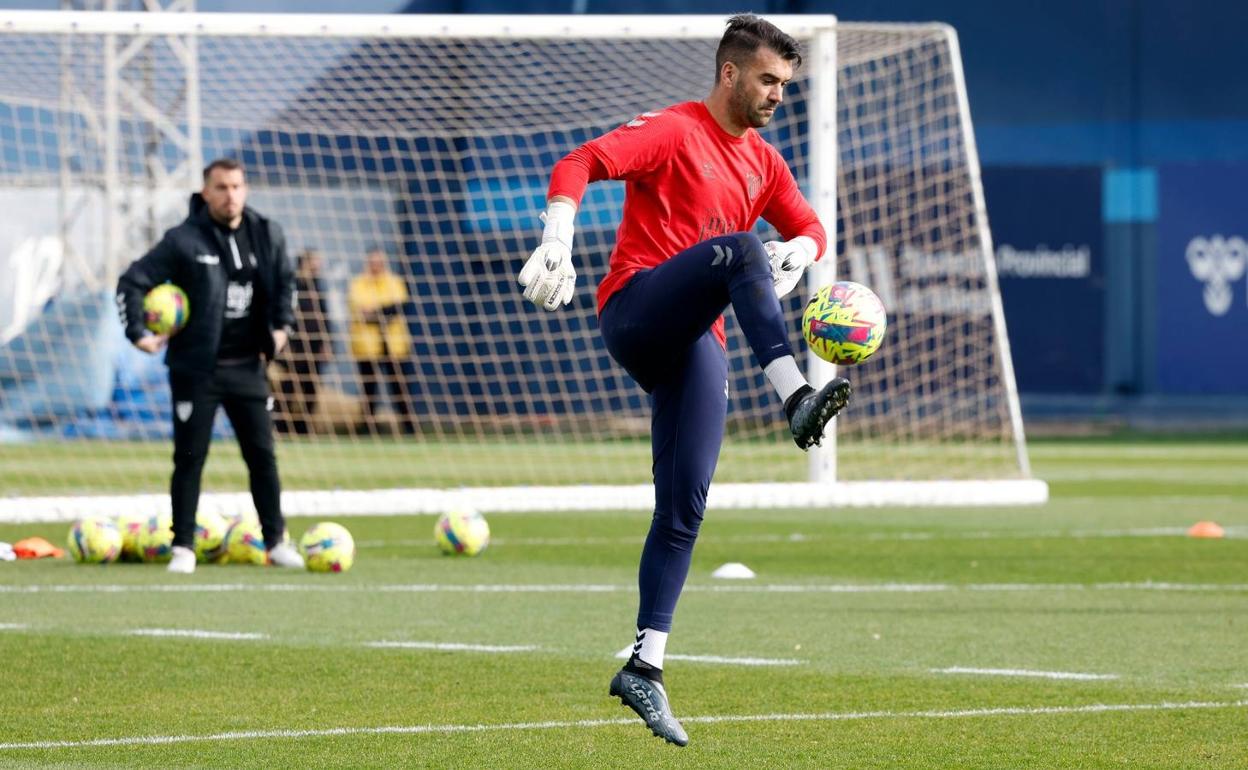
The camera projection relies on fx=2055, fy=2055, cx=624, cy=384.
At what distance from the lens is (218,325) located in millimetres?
11422

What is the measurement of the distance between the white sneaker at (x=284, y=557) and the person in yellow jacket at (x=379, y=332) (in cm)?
1055

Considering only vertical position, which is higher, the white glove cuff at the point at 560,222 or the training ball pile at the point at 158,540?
the white glove cuff at the point at 560,222

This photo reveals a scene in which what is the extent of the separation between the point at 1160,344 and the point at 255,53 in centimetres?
1360

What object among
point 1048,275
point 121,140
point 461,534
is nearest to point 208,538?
point 461,534

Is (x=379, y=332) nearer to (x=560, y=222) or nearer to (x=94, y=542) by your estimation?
(x=94, y=542)

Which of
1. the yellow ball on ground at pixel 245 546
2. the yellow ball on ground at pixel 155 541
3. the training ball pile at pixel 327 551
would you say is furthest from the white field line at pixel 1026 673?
the yellow ball on ground at pixel 155 541

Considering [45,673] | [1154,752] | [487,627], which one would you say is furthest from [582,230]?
[1154,752]

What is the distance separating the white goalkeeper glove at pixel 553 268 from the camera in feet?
19.9

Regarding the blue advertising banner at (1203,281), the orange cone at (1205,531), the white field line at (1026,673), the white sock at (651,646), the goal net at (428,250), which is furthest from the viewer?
the blue advertising banner at (1203,281)

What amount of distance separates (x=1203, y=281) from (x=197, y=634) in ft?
72.4

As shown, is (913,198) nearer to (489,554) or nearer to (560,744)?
(489,554)

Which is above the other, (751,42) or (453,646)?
(751,42)

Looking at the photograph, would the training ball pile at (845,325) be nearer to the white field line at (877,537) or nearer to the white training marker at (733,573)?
the white training marker at (733,573)

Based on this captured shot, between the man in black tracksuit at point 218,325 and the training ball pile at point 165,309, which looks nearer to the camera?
the training ball pile at point 165,309
